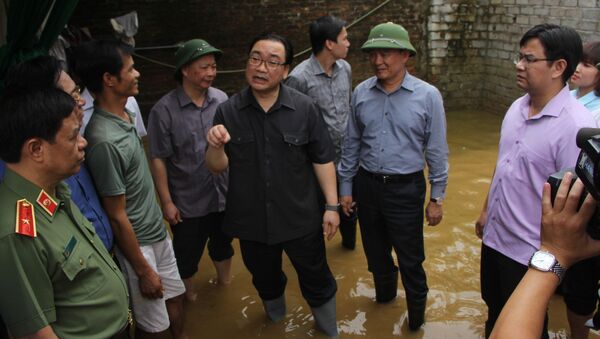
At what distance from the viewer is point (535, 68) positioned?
232 centimetres

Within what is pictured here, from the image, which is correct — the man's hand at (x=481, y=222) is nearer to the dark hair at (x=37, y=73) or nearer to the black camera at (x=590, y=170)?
the black camera at (x=590, y=170)

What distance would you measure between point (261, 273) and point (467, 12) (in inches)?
277

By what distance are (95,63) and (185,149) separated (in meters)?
0.87

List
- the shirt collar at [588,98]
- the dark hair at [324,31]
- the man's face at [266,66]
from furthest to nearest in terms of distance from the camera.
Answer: the dark hair at [324,31] < the shirt collar at [588,98] < the man's face at [266,66]

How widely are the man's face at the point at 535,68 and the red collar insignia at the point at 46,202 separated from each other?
2085 mm

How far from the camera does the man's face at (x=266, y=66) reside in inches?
104

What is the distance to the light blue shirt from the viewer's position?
115 inches

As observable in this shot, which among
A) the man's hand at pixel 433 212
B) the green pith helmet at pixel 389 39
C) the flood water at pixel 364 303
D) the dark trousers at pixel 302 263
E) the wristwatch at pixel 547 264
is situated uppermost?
the green pith helmet at pixel 389 39

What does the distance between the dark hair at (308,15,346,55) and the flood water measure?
1.67m

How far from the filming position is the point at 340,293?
3.66 metres

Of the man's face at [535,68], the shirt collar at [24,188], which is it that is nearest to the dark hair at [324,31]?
the man's face at [535,68]

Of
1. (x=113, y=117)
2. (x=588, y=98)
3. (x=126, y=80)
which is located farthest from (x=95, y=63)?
(x=588, y=98)

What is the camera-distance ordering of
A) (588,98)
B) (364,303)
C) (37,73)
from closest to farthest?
(37,73)
(588,98)
(364,303)

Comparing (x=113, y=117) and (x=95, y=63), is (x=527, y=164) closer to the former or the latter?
(x=113, y=117)
